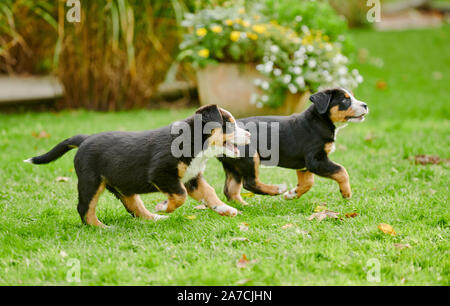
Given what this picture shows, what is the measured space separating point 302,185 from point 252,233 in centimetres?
119

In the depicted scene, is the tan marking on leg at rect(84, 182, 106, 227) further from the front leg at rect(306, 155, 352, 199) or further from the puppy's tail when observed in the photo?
the front leg at rect(306, 155, 352, 199)

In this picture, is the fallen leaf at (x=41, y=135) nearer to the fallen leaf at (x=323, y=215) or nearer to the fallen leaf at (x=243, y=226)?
the fallen leaf at (x=243, y=226)

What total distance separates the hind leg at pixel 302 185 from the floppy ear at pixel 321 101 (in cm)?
66

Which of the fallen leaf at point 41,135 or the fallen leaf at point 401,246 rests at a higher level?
the fallen leaf at point 401,246

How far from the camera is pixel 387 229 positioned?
4199 mm

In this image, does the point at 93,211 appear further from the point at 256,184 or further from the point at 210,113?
the point at 256,184

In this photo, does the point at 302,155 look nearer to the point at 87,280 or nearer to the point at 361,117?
the point at 361,117

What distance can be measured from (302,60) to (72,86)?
170 inches

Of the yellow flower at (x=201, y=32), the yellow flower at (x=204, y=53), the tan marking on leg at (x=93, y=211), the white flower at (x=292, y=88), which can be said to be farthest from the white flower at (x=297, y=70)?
the tan marking on leg at (x=93, y=211)

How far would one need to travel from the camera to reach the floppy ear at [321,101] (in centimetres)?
496

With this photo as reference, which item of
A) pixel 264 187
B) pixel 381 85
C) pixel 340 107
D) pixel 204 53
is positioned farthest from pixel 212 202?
pixel 381 85

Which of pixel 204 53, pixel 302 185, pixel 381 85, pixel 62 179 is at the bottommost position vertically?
pixel 62 179
